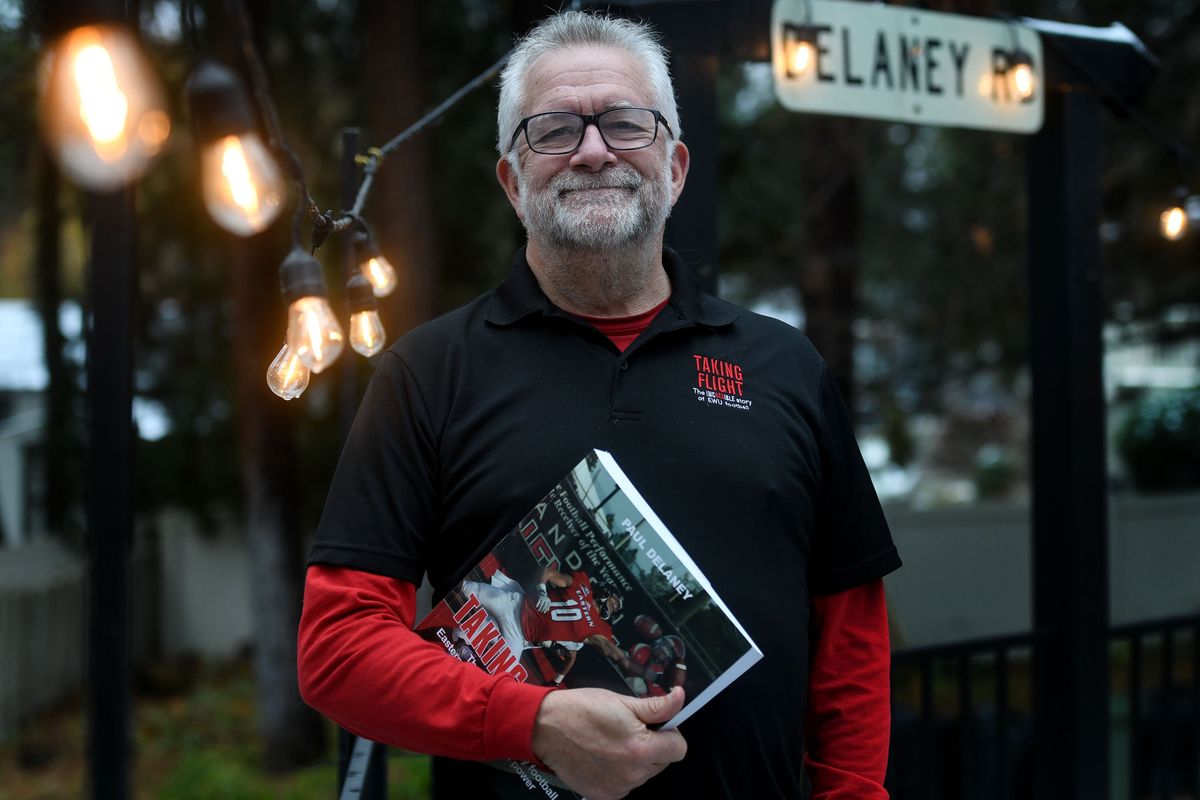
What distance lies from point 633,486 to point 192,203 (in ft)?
32.6

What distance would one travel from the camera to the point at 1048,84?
3389 millimetres

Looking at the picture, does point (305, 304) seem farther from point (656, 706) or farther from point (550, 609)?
point (656, 706)

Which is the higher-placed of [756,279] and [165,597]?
[756,279]

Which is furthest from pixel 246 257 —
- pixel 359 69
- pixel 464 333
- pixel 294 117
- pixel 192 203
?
pixel 464 333

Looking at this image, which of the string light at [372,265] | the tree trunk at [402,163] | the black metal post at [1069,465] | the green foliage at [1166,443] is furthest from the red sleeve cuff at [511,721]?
the green foliage at [1166,443]

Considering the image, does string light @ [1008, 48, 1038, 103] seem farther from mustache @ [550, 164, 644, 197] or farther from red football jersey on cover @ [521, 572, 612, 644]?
red football jersey on cover @ [521, 572, 612, 644]

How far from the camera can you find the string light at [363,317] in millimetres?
2312

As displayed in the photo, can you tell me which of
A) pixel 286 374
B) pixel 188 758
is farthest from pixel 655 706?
pixel 188 758

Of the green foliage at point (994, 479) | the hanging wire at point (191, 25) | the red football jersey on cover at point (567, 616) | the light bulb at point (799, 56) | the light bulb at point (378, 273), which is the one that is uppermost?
the light bulb at point (799, 56)

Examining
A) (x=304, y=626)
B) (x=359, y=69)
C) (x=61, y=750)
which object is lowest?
(x=61, y=750)

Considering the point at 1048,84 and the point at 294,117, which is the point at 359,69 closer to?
the point at 294,117

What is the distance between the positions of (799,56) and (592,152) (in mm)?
1352

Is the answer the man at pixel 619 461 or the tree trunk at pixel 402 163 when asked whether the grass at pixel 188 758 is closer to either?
the tree trunk at pixel 402 163

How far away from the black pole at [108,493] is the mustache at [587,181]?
685 mm
